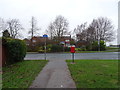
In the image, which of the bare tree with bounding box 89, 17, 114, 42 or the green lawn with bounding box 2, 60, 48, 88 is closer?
the green lawn with bounding box 2, 60, 48, 88

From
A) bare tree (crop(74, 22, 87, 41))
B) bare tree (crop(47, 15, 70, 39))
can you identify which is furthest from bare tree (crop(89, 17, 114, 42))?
bare tree (crop(47, 15, 70, 39))

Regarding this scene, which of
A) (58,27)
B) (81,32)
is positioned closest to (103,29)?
(81,32)

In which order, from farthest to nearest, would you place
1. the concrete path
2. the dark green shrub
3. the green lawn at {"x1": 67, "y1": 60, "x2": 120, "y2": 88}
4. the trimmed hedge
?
the dark green shrub
the trimmed hedge
the concrete path
the green lawn at {"x1": 67, "y1": 60, "x2": 120, "y2": 88}

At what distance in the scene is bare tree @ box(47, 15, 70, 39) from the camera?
30375mm

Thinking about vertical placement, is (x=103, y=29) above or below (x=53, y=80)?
above

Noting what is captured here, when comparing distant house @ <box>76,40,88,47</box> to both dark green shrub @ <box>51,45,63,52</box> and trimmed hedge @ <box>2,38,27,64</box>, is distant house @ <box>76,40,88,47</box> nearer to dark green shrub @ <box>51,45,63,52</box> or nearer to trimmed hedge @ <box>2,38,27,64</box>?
dark green shrub @ <box>51,45,63,52</box>

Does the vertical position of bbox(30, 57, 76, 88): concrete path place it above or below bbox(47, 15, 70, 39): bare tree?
below

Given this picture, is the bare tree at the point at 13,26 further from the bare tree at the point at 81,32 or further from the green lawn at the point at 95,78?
the green lawn at the point at 95,78

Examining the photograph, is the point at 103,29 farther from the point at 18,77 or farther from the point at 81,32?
the point at 18,77

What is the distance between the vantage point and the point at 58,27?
30.3m

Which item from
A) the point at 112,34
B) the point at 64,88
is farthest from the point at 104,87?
the point at 112,34

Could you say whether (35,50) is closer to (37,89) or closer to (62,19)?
(62,19)

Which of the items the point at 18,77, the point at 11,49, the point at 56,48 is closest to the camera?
the point at 18,77

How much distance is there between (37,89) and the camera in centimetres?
338
